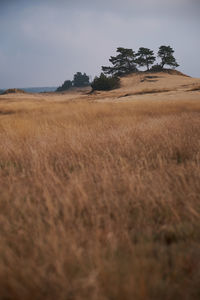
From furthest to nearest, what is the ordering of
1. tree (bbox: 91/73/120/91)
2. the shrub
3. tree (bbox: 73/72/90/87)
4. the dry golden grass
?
tree (bbox: 73/72/90/87)
the shrub
tree (bbox: 91/73/120/91)
the dry golden grass

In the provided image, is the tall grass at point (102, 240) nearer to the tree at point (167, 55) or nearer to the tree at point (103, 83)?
the tree at point (103, 83)

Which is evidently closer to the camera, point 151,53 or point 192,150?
point 192,150

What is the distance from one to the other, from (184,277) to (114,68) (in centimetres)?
5722

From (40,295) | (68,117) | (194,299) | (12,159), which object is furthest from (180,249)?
(68,117)

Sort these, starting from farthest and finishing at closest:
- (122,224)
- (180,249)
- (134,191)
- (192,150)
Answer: (192,150) → (134,191) → (122,224) → (180,249)

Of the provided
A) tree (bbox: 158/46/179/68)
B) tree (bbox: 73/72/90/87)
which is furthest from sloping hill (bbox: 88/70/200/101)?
tree (bbox: 73/72/90/87)

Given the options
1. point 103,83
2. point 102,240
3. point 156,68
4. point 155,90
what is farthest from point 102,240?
point 156,68

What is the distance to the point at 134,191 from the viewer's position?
84.7 inches

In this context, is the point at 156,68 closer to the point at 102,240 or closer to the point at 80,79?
the point at 80,79

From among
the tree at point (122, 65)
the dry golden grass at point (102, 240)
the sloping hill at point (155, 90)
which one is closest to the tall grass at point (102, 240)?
the dry golden grass at point (102, 240)

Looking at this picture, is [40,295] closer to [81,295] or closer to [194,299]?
[81,295]

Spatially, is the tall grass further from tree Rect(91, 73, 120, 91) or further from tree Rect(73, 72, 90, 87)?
tree Rect(73, 72, 90, 87)

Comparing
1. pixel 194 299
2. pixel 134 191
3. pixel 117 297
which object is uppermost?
pixel 134 191

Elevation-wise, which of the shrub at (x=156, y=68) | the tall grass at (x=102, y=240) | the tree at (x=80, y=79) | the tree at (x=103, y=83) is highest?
the tree at (x=80, y=79)
